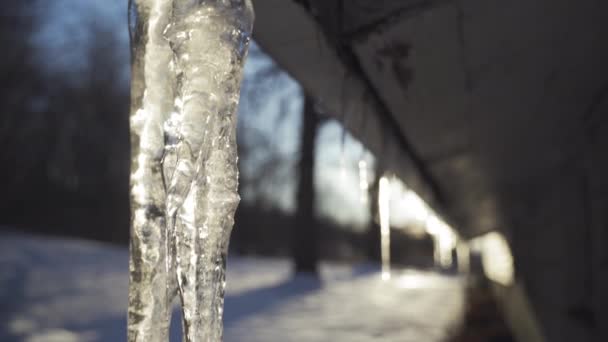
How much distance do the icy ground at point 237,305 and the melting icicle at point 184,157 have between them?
2.65m

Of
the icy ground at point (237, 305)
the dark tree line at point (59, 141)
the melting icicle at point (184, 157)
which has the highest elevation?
the dark tree line at point (59, 141)

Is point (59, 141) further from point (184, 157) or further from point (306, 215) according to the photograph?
point (184, 157)

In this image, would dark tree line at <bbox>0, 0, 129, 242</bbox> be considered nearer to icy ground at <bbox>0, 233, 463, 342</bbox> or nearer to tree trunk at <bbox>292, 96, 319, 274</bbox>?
icy ground at <bbox>0, 233, 463, 342</bbox>

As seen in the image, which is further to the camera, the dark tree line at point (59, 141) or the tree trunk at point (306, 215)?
the dark tree line at point (59, 141)

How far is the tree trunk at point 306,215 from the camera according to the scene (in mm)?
10617

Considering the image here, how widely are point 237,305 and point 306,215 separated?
13.9ft

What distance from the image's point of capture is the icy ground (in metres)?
4.92

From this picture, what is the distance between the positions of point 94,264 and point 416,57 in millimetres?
10080

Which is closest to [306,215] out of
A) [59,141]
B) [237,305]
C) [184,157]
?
[237,305]

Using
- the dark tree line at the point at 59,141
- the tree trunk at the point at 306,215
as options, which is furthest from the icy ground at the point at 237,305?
the dark tree line at the point at 59,141

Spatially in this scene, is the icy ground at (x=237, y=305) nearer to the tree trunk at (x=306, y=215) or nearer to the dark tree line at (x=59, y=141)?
the tree trunk at (x=306, y=215)

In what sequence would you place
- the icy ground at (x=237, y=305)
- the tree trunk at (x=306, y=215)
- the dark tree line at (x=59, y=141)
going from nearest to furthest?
1. the icy ground at (x=237, y=305)
2. the tree trunk at (x=306, y=215)
3. the dark tree line at (x=59, y=141)

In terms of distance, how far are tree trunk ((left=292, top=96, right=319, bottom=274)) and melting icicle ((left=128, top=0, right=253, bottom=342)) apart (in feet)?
29.9

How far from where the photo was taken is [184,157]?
4.70 feet
